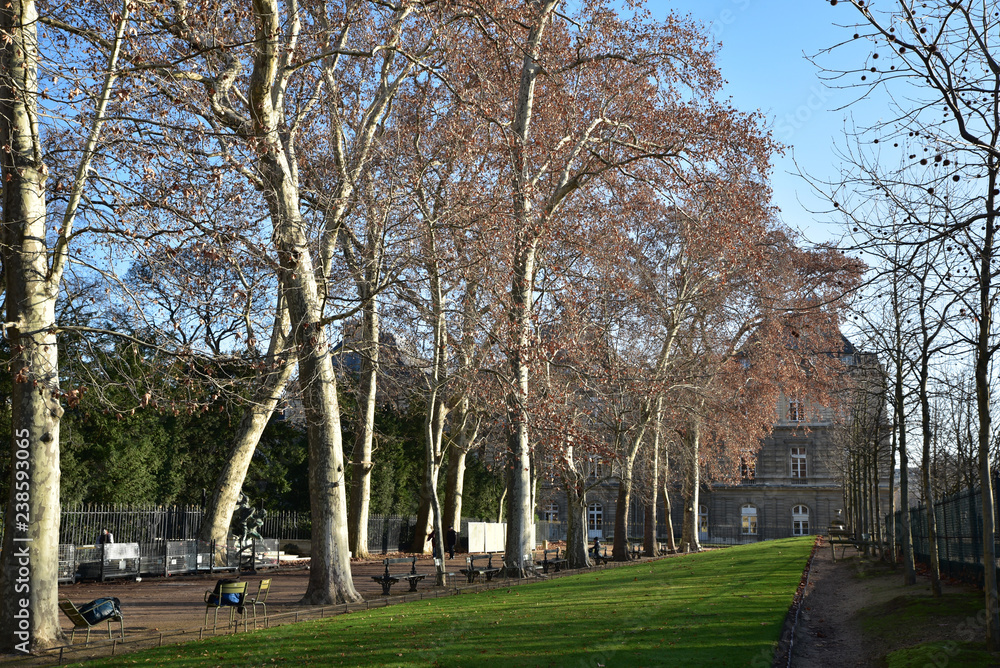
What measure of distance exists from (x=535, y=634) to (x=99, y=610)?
5.43m

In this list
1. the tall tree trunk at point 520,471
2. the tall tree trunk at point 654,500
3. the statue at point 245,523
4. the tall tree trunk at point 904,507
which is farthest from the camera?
the tall tree trunk at point 654,500

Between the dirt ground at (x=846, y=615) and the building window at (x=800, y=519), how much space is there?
3951cm

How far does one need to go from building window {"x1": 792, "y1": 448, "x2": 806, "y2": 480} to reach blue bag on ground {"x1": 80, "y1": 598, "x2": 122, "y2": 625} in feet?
203

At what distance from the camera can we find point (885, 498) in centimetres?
6662

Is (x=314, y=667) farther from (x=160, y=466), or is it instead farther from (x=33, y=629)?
(x=160, y=466)

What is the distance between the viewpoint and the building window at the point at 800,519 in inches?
2564

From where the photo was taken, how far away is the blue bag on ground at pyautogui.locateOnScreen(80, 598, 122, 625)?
1057cm

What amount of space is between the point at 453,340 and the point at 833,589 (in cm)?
1105

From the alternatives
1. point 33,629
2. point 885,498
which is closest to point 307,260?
point 33,629

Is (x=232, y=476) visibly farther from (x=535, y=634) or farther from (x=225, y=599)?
(x=535, y=634)

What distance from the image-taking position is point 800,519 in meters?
65.3

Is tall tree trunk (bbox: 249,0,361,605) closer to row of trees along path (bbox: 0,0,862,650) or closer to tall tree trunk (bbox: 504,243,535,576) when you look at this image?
row of trees along path (bbox: 0,0,862,650)

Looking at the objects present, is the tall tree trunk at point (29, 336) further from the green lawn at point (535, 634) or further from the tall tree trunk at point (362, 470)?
the tall tree trunk at point (362, 470)

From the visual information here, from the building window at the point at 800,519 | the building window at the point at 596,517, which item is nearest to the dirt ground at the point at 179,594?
the building window at the point at 596,517
